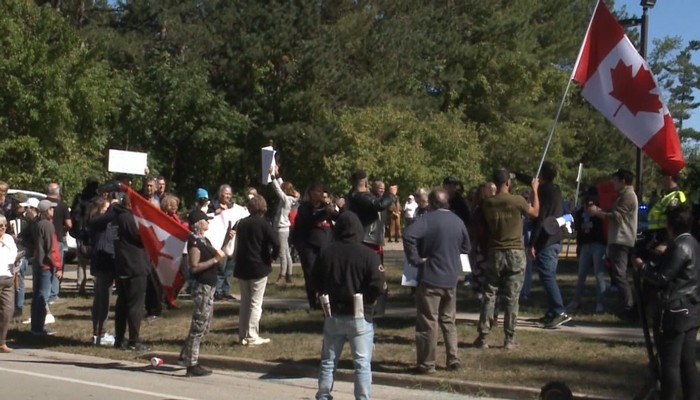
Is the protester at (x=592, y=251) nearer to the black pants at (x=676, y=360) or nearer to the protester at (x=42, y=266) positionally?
the black pants at (x=676, y=360)

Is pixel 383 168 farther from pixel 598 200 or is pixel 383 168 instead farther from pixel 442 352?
pixel 442 352

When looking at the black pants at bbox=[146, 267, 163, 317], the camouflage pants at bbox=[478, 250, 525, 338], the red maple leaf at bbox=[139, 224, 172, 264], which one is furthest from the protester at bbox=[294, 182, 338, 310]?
the camouflage pants at bbox=[478, 250, 525, 338]

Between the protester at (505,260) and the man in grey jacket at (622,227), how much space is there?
150 centimetres

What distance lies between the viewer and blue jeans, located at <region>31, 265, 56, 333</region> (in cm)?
1470

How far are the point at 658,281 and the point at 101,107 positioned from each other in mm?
28860

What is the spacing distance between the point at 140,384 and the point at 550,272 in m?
5.03

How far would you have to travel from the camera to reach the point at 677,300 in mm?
8859

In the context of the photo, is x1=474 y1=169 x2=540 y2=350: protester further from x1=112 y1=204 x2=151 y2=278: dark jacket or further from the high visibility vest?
x1=112 y1=204 x2=151 y2=278: dark jacket

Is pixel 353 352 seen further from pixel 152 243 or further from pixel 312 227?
pixel 312 227

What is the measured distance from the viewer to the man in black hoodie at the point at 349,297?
9.29 m

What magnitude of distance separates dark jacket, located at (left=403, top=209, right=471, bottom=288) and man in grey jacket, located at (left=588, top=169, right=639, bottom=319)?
2566 mm

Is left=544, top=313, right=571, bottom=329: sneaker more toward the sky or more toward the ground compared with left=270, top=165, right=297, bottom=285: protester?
more toward the ground

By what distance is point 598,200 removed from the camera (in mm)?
14750

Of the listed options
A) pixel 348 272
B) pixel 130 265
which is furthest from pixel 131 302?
pixel 348 272
